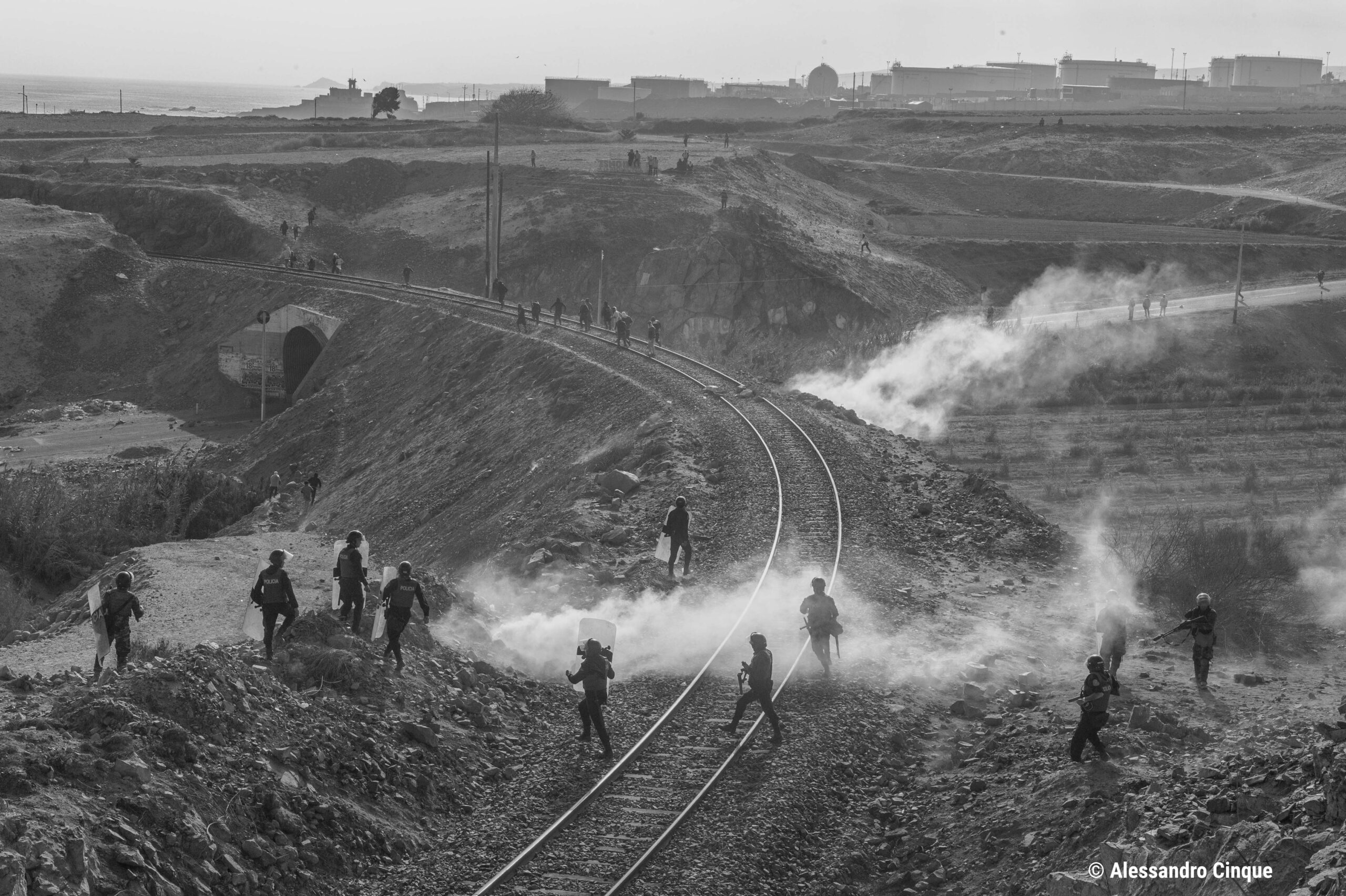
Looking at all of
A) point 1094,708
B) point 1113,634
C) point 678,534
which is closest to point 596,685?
point 1094,708

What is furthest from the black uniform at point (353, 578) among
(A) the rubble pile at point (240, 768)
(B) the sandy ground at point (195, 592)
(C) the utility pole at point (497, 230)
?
(C) the utility pole at point (497, 230)

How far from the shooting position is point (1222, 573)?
19438mm

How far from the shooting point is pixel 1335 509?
102 ft

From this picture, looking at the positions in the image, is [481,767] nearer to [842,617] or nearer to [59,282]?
[842,617]

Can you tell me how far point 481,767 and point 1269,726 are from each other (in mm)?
8461

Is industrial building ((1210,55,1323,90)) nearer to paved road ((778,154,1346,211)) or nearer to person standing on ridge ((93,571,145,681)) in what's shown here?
paved road ((778,154,1346,211))

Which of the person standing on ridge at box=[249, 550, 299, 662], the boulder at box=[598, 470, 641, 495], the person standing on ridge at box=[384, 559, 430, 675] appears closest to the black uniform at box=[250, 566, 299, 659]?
the person standing on ridge at box=[249, 550, 299, 662]

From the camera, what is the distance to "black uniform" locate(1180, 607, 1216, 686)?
49.6 ft

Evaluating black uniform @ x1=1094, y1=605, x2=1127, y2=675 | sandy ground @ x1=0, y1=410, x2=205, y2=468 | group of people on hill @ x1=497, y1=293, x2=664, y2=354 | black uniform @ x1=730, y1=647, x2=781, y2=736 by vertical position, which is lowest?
sandy ground @ x1=0, y1=410, x2=205, y2=468

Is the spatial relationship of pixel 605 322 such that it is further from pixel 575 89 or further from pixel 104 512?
pixel 575 89

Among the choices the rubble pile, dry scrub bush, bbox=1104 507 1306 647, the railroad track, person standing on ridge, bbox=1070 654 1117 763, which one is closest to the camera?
the rubble pile

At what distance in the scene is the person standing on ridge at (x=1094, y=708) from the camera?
12578 millimetres

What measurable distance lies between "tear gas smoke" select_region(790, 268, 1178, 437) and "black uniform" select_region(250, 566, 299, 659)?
84.9ft

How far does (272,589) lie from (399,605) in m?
1.42
